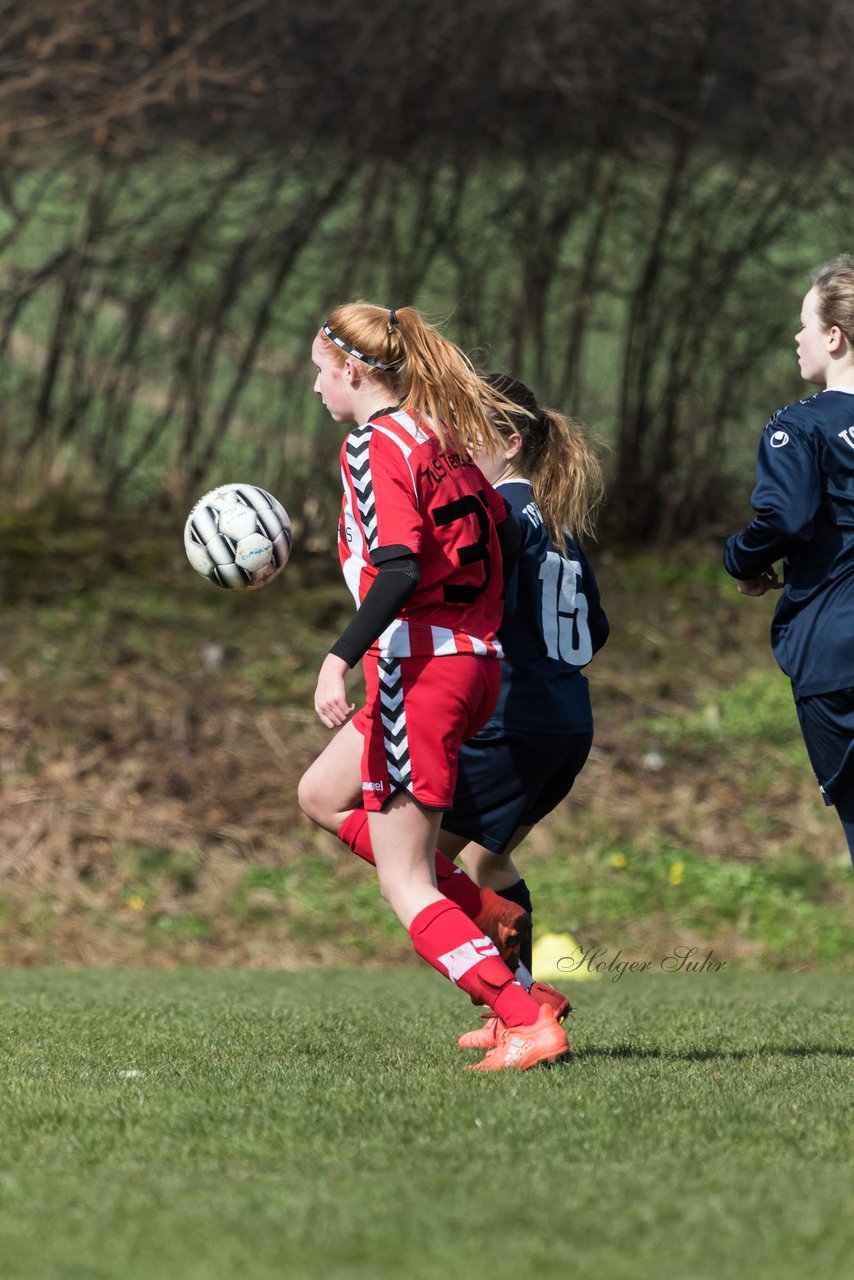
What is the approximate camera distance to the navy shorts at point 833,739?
423 centimetres

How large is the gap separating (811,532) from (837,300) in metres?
0.66

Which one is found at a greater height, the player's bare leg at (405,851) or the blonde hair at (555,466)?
the blonde hair at (555,466)

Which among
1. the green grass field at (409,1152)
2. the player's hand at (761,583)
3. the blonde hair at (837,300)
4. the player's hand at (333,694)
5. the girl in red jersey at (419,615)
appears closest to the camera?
the green grass field at (409,1152)

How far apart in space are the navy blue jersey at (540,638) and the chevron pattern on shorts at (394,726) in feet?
2.60

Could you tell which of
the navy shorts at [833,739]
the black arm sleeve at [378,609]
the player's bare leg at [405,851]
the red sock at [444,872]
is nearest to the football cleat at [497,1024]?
the red sock at [444,872]

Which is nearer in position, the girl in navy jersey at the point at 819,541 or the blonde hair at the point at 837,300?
the girl in navy jersey at the point at 819,541

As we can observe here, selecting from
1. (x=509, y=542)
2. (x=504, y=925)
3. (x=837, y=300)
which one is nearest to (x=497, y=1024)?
(x=504, y=925)

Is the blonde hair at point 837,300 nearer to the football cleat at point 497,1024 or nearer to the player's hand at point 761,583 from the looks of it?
the player's hand at point 761,583

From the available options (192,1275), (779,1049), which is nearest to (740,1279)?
(192,1275)

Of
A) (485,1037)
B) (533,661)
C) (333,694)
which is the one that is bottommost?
(485,1037)

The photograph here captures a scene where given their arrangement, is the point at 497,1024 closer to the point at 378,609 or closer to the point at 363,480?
the point at 378,609

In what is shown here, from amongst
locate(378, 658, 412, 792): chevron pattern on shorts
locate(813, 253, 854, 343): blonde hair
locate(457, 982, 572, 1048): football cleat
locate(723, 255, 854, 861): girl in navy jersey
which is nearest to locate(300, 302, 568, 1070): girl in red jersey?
locate(378, 658, 412, 792): chevron pattern on shorts

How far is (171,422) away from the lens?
42.1 feet

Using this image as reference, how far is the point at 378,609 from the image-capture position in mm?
3990
